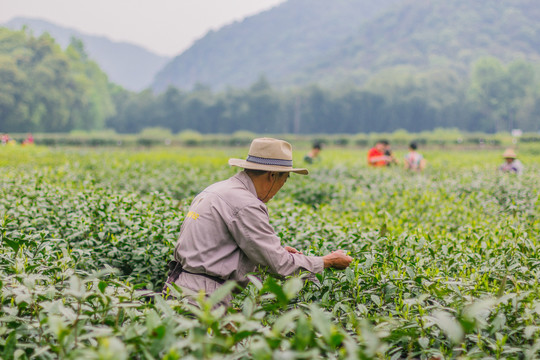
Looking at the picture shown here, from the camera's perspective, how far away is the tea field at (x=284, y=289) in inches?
56.7

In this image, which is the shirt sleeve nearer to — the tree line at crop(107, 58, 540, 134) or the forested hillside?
the forested hillside

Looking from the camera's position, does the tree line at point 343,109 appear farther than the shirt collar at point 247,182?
Yes

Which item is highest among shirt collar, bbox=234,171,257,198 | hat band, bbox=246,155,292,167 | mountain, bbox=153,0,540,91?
mountain, bbox=153,0,540,91

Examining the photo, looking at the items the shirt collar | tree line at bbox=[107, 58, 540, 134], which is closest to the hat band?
the shirt collar

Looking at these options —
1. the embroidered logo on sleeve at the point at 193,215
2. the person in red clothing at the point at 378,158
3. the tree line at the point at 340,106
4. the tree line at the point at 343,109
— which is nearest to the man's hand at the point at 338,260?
the embroidered logo on sleeve at the point at 193,215

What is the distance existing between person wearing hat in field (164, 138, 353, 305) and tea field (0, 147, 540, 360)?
0.43 ft

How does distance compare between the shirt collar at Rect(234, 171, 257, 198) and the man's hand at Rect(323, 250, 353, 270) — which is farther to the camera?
the shirt collar at Rect(234, 171, 257, 198)

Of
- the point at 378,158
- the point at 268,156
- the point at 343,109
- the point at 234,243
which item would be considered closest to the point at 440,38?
the point at 343,109

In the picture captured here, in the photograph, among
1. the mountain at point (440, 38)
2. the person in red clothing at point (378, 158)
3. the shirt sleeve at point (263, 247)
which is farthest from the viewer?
the mountain at point (440, 38)

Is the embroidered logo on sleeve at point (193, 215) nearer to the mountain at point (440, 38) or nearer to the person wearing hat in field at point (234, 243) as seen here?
the person wearing hat in field at point (234, 243)

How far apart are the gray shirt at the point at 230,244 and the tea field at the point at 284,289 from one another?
0.15 metres

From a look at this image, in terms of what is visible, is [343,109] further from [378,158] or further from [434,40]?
[434,40]

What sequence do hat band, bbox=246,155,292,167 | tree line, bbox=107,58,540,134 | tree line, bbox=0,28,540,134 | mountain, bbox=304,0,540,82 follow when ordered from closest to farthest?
hat band, bbox=246,155,292,167 < tree line, bbox=0,28,540,134 < tree line, bbox=107,58,540,134 < mountain, bbox=304,0,540,82

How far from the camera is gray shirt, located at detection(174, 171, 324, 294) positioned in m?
2.51
